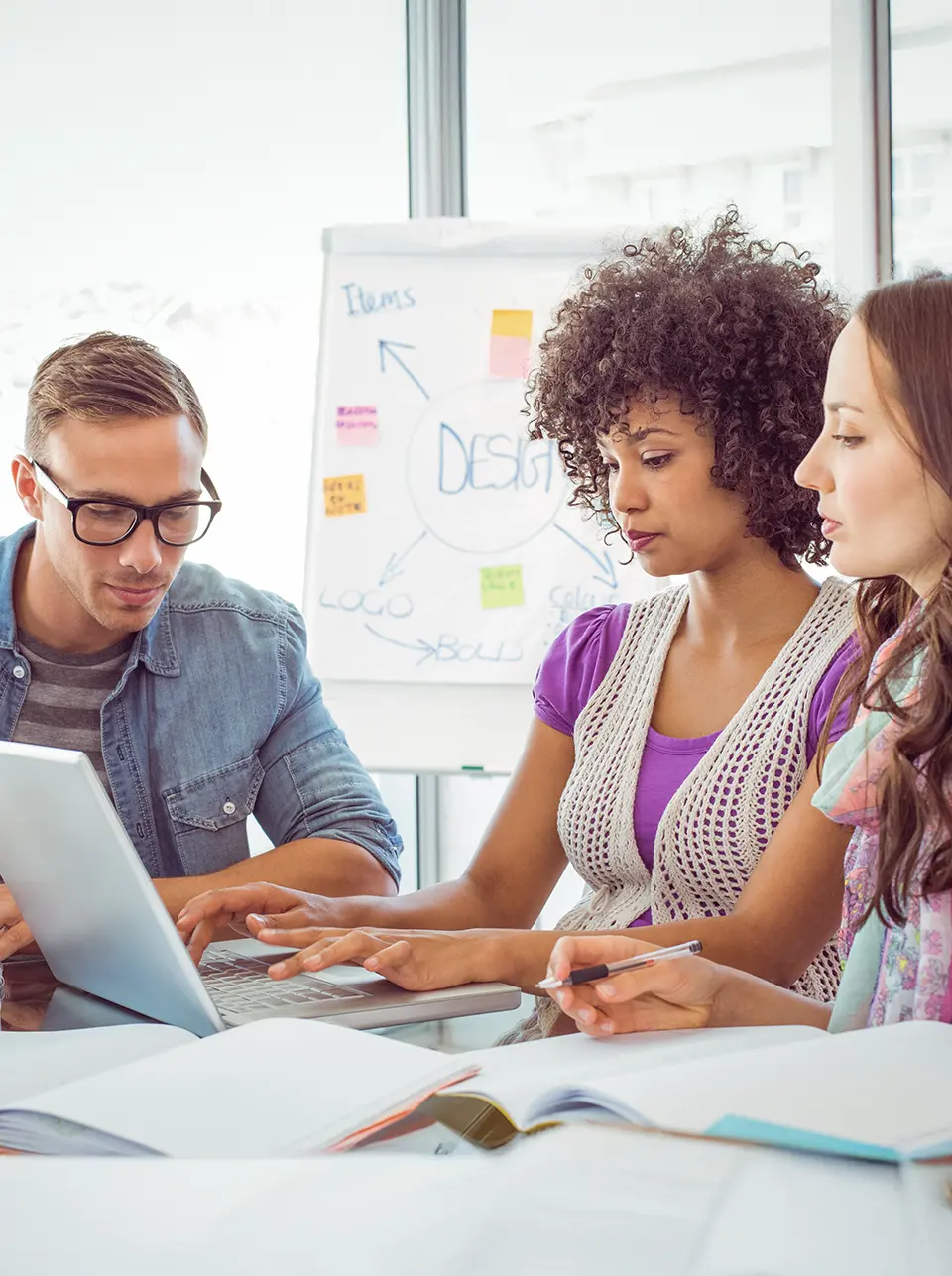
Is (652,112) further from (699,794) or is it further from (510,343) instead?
(699,794)

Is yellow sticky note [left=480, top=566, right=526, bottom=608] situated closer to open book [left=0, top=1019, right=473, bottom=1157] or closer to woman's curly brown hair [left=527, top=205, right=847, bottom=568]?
woman's curly brown hair [left=527, top=205, right=847, bottom=568]

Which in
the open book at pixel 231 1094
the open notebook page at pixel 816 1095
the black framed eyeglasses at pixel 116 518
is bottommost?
the open book at pixel 231 1094

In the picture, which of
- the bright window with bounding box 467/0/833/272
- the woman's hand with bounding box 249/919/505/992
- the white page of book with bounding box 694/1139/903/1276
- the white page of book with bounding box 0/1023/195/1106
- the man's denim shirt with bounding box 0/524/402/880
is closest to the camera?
the white page of book with bounding box 694/1139/903/1276

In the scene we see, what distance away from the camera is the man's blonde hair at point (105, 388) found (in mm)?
1501

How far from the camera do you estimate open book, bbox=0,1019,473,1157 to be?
63 centimetres

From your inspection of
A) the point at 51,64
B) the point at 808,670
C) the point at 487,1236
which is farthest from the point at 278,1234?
the point at 51,64

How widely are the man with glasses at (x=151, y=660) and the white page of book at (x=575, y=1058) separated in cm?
65

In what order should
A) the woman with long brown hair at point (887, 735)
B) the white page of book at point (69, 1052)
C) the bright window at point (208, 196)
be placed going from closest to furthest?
the white page of book at point (69, 1052) < the woman with long brown hair at point (887, 735) < the bright window at point (208, 196)

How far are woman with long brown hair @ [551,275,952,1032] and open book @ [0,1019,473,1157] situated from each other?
18 centimetres

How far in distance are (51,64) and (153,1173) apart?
261 cm

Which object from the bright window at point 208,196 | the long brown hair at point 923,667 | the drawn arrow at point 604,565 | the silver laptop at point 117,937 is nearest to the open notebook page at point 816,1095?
the long brown hair at point 923,667

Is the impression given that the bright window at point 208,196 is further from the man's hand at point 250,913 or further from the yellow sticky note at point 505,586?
the man's hand at point 250,913

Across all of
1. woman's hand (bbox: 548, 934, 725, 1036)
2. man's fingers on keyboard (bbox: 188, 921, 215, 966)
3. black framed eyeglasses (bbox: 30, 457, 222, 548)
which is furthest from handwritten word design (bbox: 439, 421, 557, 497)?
woman's hand (bbox: 548, 934, 725, 1036)

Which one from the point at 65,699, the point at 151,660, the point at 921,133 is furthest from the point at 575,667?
the point at 921,133
